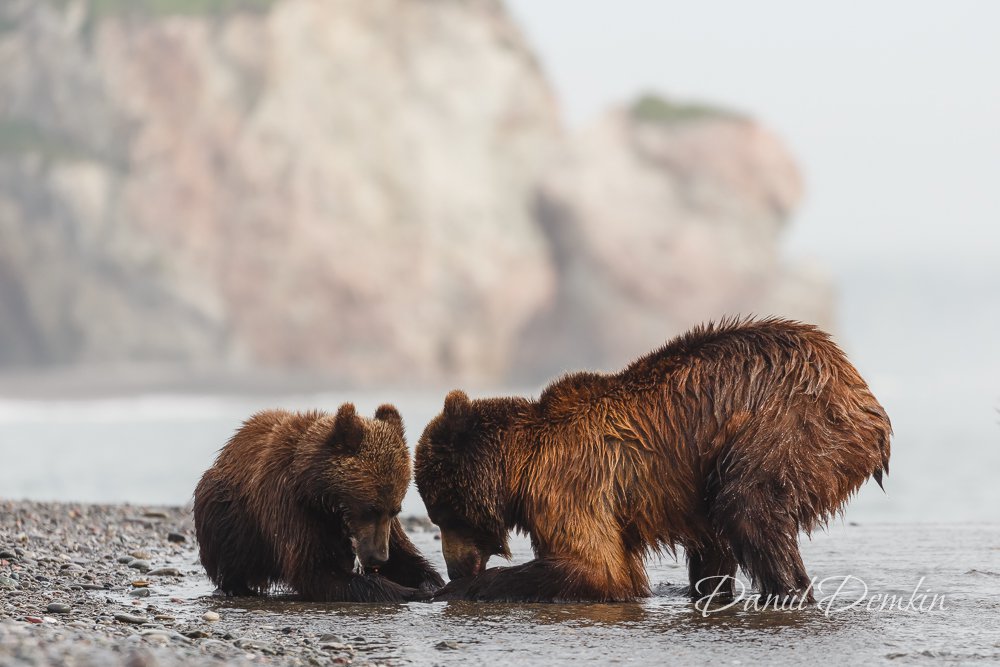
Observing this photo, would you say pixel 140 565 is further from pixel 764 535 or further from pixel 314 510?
pixel 764 535

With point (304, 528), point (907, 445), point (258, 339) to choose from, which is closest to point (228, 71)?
point (258, 339)

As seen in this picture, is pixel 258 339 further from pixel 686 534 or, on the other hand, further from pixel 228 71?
pixel 686 534

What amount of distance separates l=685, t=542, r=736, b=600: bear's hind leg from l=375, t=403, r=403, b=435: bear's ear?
1773mm

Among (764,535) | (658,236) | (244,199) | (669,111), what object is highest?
(669,111)

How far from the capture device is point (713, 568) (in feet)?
23.6

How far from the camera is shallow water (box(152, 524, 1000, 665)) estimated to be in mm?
5551

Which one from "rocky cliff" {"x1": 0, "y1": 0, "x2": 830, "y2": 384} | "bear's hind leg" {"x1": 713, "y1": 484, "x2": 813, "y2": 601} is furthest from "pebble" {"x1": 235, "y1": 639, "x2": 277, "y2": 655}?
"rocky cliff" {"x1": 0, "y1": 0, "x2": 830, "y2": 384}


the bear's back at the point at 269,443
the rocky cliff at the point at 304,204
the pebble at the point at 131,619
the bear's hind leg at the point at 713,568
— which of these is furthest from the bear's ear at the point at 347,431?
the rocky cliff at the point at 304,204

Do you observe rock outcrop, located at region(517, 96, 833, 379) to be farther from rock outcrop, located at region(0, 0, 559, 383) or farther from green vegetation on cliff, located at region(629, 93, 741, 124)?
rock outcrop, located at region(0, 0, 559, 383)

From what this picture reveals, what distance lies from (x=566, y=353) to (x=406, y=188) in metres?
13.0

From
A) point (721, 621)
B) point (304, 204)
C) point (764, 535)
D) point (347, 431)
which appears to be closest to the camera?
point (721, 621)

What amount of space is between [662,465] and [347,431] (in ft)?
5.64

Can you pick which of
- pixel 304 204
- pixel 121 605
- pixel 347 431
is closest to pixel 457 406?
pixel 347 431

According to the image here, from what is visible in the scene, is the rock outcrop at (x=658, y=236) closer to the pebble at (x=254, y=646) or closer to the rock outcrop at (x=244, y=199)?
the rock outcrop at (x=244, y=199)
